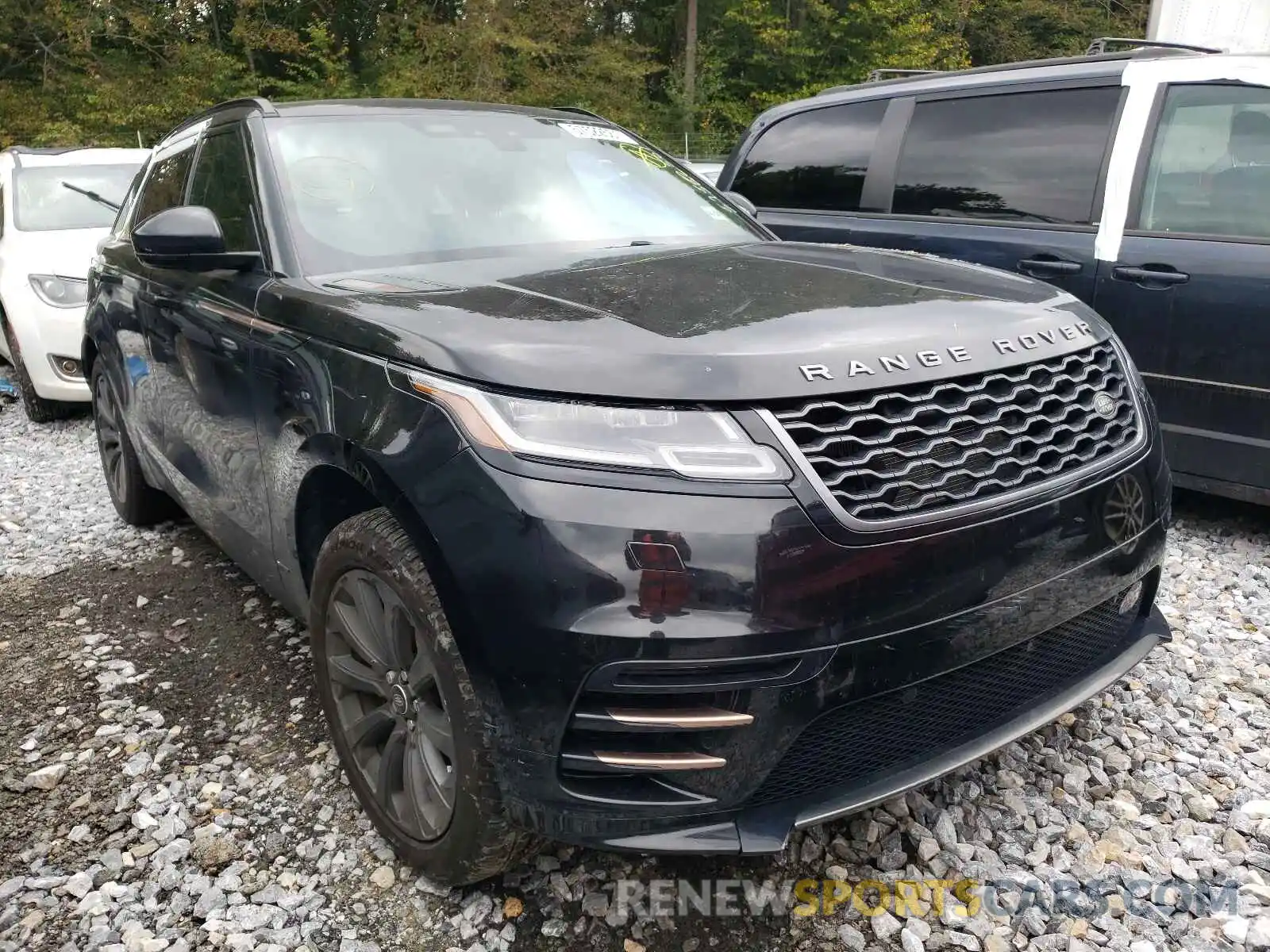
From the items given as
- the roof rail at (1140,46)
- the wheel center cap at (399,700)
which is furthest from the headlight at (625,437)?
the roof rail at (1140,46)

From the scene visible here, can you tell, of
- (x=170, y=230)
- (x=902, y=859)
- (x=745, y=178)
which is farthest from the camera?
(x=745, y=178)

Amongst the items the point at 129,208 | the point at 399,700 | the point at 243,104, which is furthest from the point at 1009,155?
the point at 129,208

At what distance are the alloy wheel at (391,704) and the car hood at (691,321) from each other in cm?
55

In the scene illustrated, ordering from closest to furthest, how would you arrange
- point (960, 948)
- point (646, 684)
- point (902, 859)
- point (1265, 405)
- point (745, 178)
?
point (646, 684) → point (960, 948) → point (902, 859) → point (1265, 405) → point (745, 178)

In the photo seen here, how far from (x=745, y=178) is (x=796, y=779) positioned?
4121mm

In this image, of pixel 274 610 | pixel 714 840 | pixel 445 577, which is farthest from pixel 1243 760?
pixel 274 610

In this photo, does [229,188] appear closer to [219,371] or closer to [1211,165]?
[219,371]

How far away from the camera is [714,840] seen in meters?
1.71

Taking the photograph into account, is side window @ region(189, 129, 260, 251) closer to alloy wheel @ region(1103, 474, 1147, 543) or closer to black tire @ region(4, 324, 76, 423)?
alloy wheel @ region(1103, 474, 1147, 543)

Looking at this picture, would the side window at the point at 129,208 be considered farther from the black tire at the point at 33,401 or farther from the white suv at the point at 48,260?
the black tire at the point at 33,401

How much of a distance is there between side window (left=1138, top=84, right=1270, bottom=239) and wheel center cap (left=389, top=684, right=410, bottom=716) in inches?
132

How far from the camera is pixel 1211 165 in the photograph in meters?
3.64

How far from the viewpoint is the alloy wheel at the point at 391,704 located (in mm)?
1973

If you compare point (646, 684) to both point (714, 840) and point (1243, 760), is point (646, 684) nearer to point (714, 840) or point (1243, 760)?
point (714, 840)
